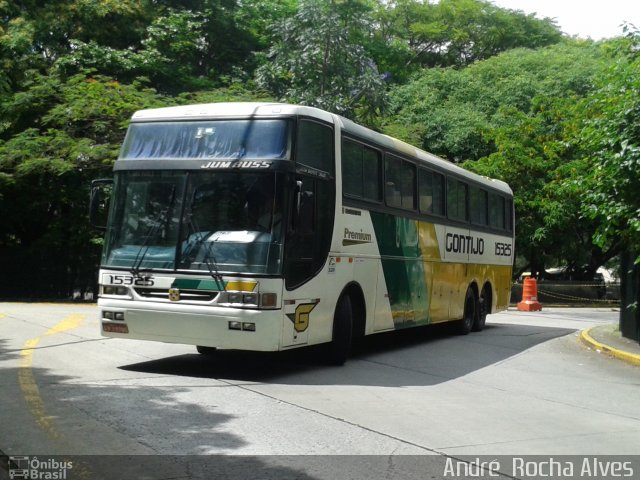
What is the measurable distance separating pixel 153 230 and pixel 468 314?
382 inches

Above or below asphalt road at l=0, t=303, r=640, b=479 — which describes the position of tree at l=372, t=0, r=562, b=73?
above

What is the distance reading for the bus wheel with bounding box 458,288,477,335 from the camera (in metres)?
18.1

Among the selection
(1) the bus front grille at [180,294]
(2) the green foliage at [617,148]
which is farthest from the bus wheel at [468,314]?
(1) the bus front grille at [180,294]

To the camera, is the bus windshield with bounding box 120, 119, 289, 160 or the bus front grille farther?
the bus windshield with bounding box 120, 119, 289, 160

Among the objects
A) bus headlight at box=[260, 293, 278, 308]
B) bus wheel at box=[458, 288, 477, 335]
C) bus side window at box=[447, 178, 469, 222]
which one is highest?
bus side window at box=[447, 178, 469, 222]

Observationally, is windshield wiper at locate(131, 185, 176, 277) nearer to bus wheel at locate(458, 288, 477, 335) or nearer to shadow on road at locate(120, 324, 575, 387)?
shadow on road at locate(120, 324, 575, 387)

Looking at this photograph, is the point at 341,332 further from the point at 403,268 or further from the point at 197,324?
the point at 403,268

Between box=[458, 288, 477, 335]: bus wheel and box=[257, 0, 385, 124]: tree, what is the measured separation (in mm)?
8727

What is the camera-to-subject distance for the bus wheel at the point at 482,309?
747 inches

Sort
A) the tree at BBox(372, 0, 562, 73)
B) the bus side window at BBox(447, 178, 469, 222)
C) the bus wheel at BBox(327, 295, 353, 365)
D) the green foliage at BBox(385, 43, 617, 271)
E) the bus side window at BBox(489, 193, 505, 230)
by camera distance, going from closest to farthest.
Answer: the bus wheel at BBox(327, 295, 353, 365) < the bus side window at BBox(447, 178, 469, 222) < the bus side window at BBox(489, 193, 505, 230) < the green foliage at BBox(385, 43, 617, 271) < the tree at BBox(372, 0, 562, 73)

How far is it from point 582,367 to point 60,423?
9.00 m

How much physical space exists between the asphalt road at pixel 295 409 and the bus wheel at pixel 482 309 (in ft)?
14.3

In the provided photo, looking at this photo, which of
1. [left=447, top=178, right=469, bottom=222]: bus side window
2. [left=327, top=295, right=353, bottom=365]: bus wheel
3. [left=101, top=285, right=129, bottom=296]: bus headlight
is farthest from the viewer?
[left=447, top=178, right=469, bottom=222]: bus side window

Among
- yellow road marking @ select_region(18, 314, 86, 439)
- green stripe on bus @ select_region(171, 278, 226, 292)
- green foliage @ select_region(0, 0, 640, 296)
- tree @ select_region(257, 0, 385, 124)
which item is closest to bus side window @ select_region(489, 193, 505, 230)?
green foliage @ select_region(0, 0, 640, 296)
